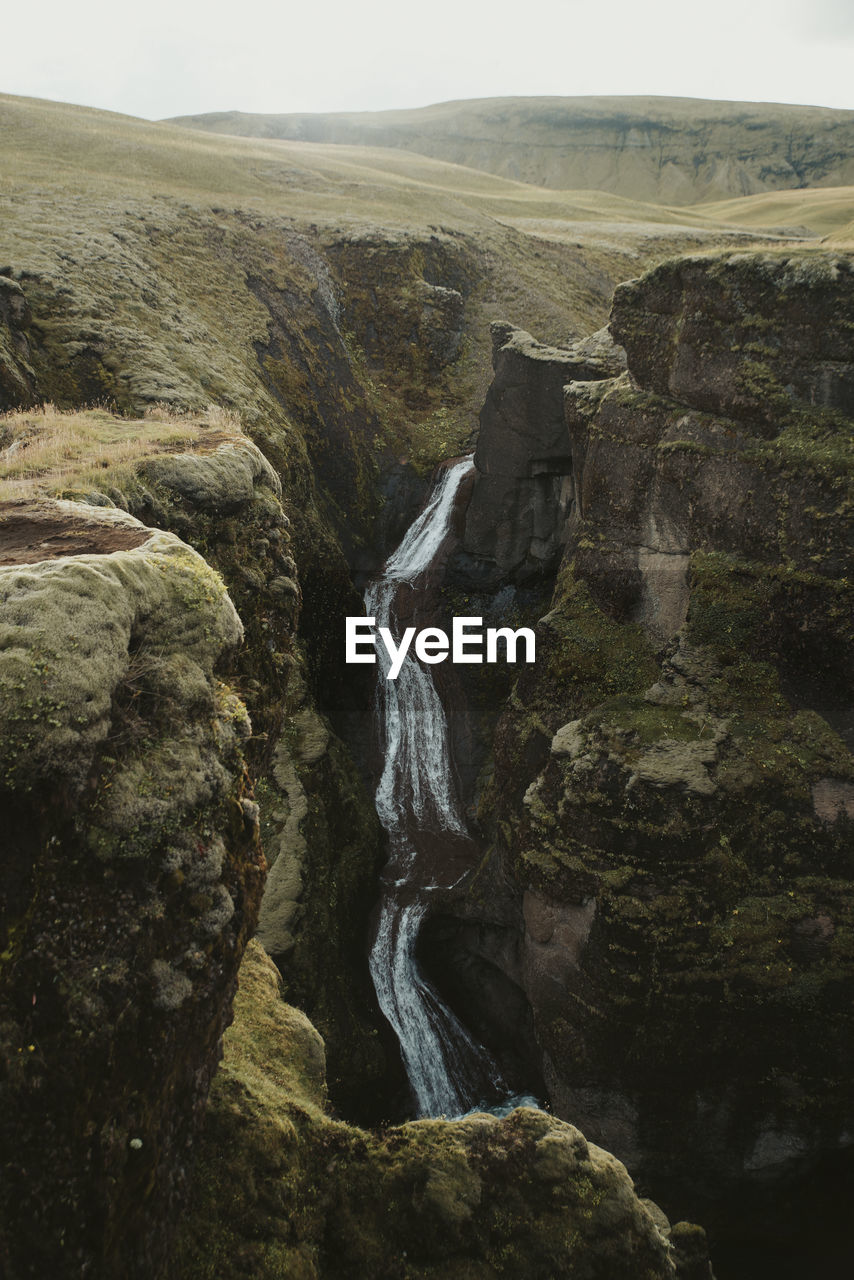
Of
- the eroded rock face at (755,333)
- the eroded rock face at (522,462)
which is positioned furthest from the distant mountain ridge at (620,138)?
the eroded rock face at (755,333)

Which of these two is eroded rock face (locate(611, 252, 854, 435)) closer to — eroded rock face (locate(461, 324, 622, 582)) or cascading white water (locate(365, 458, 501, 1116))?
eroded rock face (locate(461, 324, 622, 582))

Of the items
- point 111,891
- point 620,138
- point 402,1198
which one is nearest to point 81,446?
point 111,891

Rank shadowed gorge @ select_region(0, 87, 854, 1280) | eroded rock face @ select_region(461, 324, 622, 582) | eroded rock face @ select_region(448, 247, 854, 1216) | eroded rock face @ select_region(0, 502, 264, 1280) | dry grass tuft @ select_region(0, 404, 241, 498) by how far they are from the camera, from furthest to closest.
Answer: eroded rock face @ select_region(461, 324, 622, 582) → eroded rock face @ select_region(448, 247, 854, 1216) → dry grass tuft @ select_region(0, 404, 241, 498) → shadowed gorge @ select_region(0, 87, 854, 1280) → eroded rock face @ select_region(0, 502, 264, 1280)

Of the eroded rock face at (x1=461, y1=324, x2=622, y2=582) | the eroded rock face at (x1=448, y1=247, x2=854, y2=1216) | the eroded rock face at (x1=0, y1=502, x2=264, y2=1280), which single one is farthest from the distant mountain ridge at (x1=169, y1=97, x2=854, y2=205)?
the eroded rock face at (x1=0, y1=502, x2=264, y2=1280)

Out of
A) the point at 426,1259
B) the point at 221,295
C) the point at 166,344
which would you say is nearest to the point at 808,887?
the point at 426,1259

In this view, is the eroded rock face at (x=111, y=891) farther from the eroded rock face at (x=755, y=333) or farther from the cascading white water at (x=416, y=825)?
the eroded rock face at (x=755, y=333)

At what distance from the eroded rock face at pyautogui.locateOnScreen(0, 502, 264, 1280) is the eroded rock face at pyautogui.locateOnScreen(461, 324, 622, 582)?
64.8ft

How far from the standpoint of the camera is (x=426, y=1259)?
9.01 meters

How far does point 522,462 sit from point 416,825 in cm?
1302

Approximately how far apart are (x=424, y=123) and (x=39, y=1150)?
16072cm

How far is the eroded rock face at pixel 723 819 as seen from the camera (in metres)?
15.5

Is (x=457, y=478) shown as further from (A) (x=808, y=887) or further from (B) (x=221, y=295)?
(A) (x=808, y=887)

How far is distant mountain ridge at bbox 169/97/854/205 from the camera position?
4380 inches

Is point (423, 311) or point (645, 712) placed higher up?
point (423, 311)
